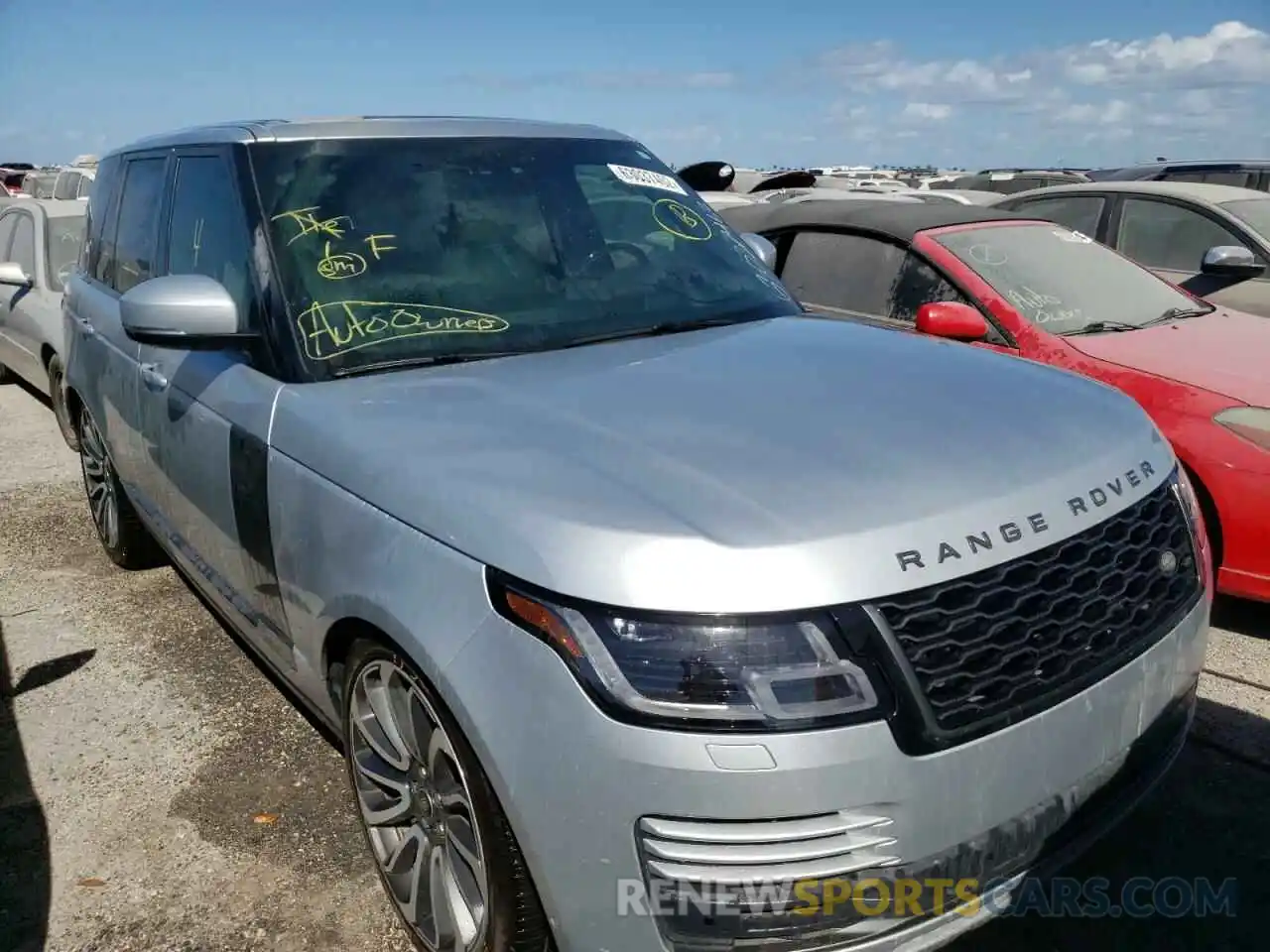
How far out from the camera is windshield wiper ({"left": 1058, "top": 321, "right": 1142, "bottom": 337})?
4494 millimetres

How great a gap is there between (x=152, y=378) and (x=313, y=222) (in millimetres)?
1021

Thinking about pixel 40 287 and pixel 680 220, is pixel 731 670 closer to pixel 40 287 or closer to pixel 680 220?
pixel 680 220

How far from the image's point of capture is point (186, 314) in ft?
8.83

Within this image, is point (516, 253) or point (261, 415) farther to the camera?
point (516, 253)

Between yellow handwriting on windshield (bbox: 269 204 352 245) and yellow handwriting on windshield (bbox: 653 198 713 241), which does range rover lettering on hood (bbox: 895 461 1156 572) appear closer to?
yellow handwriting on windshield (bbox: 653 198 713 241)

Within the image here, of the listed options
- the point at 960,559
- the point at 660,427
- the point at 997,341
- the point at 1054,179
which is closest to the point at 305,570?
the point at 660,427

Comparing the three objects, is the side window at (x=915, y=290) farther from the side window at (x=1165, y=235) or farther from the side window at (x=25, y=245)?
the side window at (x=25, y=245)

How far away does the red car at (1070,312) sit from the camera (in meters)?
3.74

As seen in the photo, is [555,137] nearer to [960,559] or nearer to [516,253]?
[516,253]

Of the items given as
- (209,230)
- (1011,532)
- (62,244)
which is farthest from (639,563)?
(62,244)

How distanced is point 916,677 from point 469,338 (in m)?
1.50

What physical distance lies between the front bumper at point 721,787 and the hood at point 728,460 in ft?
0.68

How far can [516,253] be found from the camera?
3.01 meters

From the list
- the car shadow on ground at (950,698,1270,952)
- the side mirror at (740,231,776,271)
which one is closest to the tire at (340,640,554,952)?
the car shadow on ground at (950,698,1270,952)
